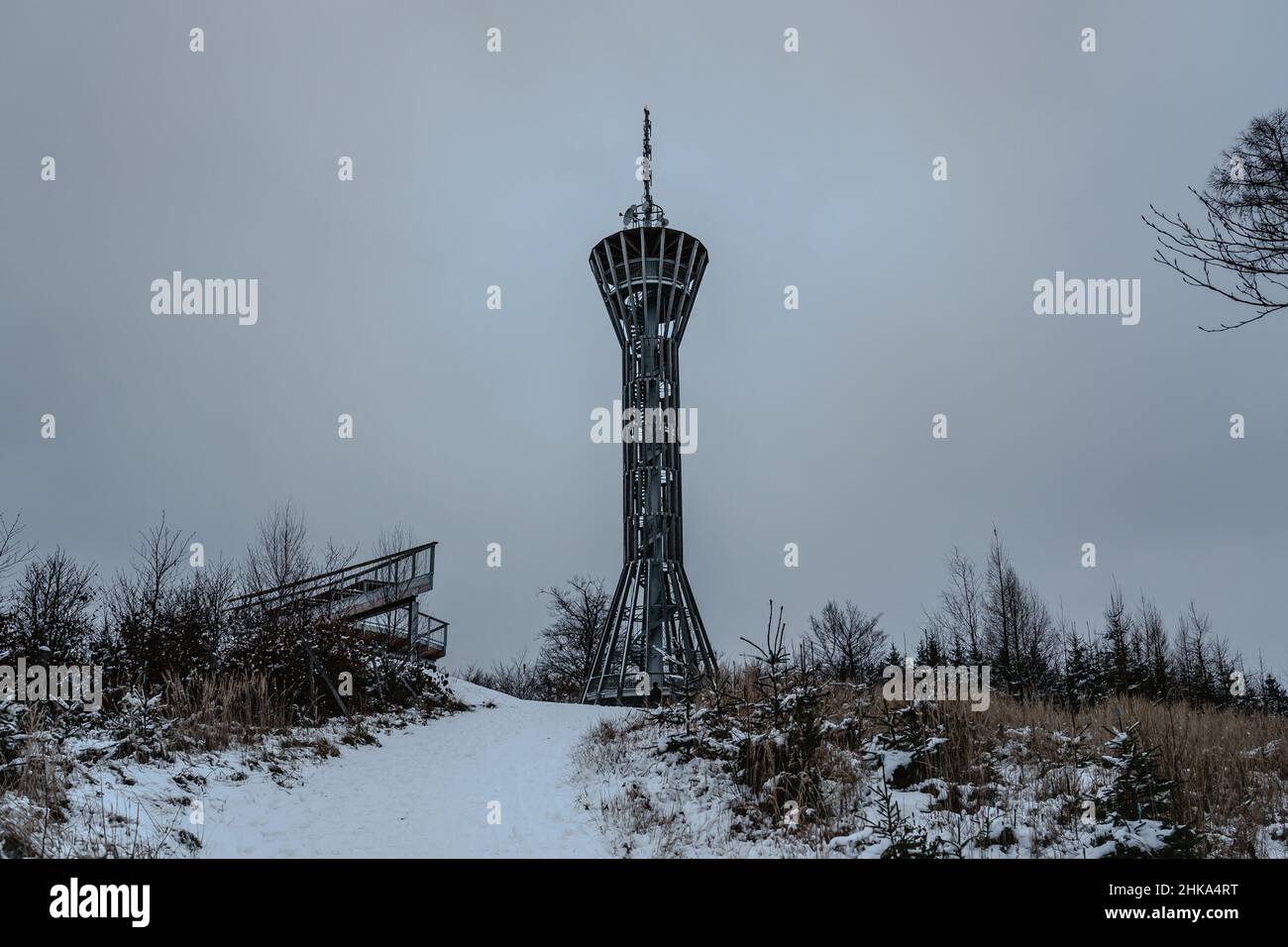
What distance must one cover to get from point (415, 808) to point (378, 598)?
38.7 ft

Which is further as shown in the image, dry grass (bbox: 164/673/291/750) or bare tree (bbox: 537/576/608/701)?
bare tree (bbox: 537/576/608/701)

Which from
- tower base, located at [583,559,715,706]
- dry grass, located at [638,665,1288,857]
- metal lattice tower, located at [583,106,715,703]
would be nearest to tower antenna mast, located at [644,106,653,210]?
metal lattice tower, located at [583,106,715,703]

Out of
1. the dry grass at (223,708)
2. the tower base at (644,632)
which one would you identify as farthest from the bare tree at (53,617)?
the tower base at (644,632)

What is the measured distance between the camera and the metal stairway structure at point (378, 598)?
15.6m

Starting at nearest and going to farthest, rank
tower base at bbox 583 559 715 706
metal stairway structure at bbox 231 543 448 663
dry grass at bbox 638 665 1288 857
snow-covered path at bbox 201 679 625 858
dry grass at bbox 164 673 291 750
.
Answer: dry grass at bbox 638 665 1288 857
snow-covered path at bbox 201 679 625 858
dry grass at bbox 164 673 291 750
metal stairway structure at bbox 231 543 448 663
tower base at bbox 583 559 715 706

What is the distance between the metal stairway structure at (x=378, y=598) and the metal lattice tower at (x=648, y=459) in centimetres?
556

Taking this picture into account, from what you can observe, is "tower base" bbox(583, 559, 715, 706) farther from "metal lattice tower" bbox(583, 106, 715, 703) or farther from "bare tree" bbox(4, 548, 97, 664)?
"bare tree" bbox(4, 548, 97, 664)

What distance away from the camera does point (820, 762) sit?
7910mm

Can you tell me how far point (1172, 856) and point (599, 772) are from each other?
6.29 metres

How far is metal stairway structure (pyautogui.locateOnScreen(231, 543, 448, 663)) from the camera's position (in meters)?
15.6

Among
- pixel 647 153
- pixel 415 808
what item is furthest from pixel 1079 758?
pixel 647 153

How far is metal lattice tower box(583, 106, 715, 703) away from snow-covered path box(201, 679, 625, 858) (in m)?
11.6

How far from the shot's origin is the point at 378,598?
1906cm
